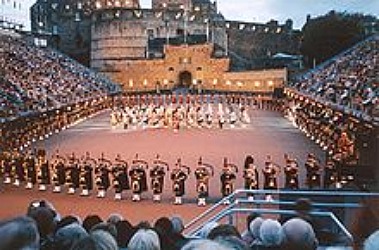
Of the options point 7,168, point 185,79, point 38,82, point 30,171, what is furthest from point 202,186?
point 185,79

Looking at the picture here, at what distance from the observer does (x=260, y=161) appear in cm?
1947

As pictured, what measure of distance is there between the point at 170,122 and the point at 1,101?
23.4 ft

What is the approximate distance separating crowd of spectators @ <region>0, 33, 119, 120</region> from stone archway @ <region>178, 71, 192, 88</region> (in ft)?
26.2

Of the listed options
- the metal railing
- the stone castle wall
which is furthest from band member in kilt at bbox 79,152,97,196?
the stone castle wall

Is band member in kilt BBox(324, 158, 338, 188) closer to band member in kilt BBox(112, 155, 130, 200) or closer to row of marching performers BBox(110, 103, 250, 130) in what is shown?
band member in kilt BBox(112, 155, 130, 200)

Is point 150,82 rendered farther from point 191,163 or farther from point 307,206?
point 307,206

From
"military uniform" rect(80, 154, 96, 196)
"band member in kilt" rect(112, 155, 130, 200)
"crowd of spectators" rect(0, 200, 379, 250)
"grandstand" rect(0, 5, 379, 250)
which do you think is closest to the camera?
"crowd of spectators" rect(0, 200, 379, 250)

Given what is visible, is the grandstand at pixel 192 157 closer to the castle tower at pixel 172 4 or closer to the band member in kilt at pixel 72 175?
the band member in kilt at pixel 72 175

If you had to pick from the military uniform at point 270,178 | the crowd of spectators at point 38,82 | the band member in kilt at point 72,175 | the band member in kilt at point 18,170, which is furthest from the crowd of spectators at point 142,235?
the crowd of spectators at point 38,82

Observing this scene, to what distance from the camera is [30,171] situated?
1675 centimetres

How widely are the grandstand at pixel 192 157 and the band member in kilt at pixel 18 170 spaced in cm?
3

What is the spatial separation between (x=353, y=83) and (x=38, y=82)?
50.9 ft

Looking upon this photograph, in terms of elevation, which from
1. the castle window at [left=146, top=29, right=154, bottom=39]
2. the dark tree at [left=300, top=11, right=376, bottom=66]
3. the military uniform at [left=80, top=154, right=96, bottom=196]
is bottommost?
the military uniform at [left=80, top=154, right=96, bottom=196]

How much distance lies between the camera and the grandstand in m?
5.21
